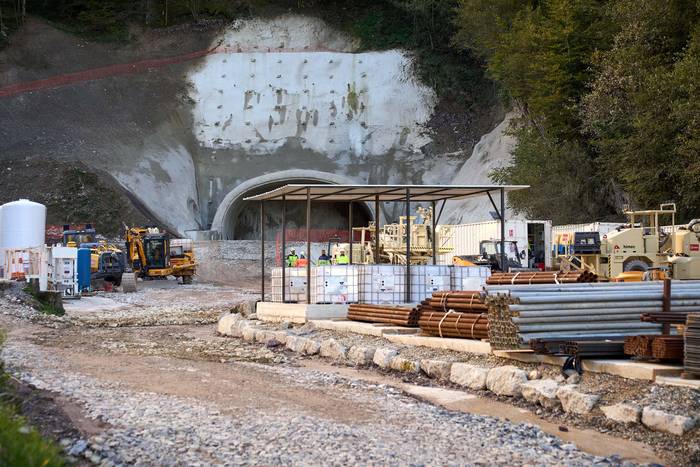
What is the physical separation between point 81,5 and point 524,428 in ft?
167

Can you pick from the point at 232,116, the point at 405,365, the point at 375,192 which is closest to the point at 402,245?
the point at 375,192

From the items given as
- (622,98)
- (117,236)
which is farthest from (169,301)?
(622,98)

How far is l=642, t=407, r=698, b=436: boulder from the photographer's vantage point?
8.42 meters

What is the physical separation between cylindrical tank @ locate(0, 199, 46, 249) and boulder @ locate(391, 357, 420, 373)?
20092mm

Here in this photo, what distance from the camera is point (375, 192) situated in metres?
20.4

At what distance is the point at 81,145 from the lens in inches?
1761

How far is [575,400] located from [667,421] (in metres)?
1.33

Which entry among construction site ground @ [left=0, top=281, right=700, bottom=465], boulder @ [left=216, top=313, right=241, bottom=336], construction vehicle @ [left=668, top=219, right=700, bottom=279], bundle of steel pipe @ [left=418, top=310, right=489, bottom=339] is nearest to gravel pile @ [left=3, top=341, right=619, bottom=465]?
construction site ground @ [left=0, top=281, right=700, bottom=465]

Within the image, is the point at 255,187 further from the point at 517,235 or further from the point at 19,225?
the point at 517,235

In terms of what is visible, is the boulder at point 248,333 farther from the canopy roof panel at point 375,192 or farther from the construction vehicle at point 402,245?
the construction vehicle at point 402,245

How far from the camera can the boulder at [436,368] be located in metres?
12.4

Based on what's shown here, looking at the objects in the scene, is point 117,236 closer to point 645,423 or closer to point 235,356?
point 235,356

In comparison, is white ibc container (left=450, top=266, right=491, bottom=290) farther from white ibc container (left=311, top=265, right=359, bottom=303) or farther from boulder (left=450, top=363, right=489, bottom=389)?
boulder (left=450, top=363, right=489, bottom=389)

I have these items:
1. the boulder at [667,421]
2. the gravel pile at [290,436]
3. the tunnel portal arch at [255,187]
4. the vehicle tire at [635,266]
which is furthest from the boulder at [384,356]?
the tunnel portal arch at [255,187]
